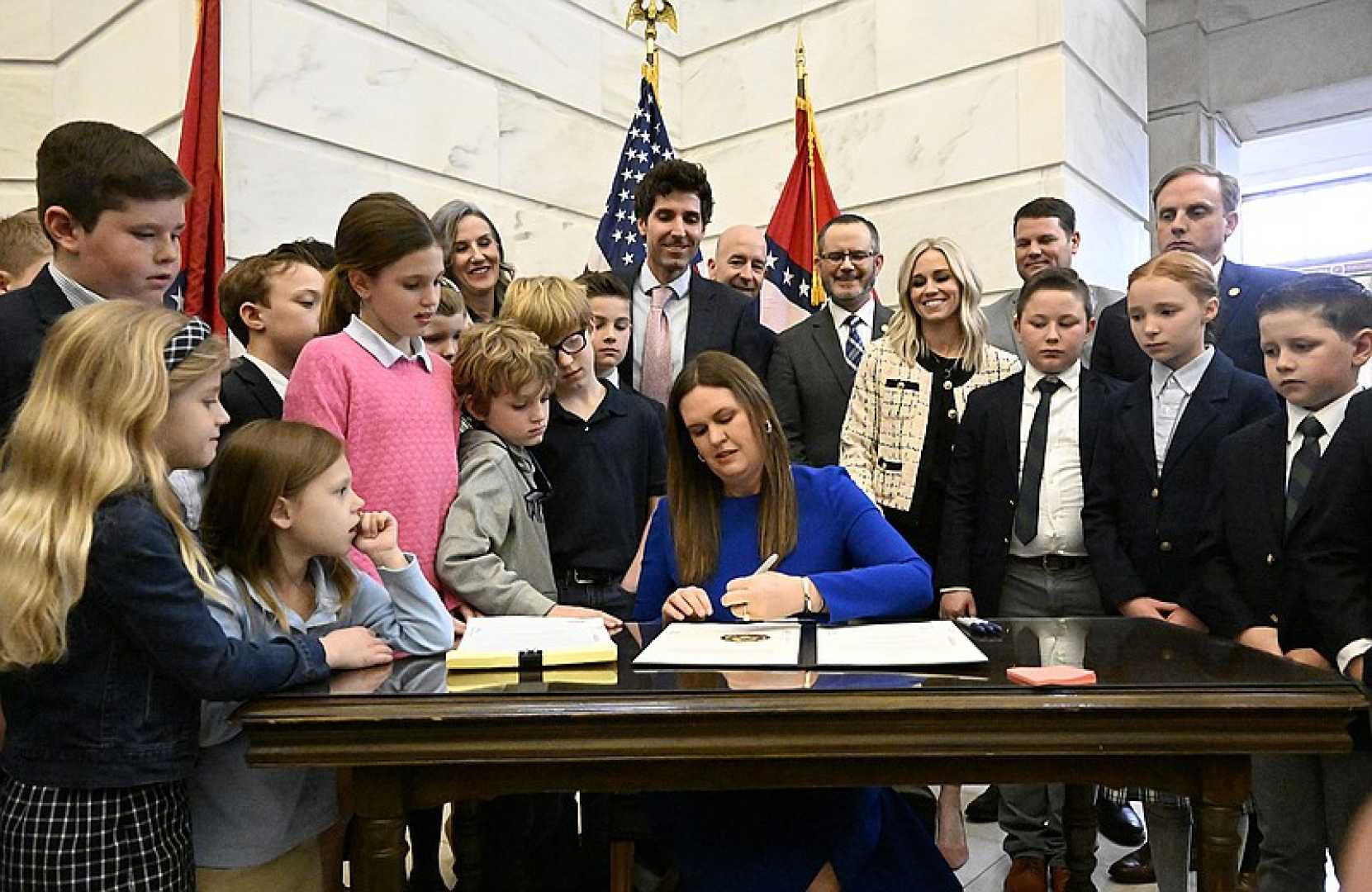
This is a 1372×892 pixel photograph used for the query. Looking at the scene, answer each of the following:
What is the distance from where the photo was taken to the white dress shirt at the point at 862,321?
12.2 feet

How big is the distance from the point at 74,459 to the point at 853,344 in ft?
8.69

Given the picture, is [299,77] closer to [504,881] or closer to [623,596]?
[623,596]

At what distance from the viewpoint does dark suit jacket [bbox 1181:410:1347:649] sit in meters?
2.30

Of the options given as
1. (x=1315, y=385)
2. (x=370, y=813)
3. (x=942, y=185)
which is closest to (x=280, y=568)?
(x=370, y=813)

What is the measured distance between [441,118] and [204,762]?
4.15 metres

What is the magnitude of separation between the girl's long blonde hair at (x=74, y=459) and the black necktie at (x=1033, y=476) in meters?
2.18

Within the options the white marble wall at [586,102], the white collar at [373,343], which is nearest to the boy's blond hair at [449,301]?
the white collar at [373,343]

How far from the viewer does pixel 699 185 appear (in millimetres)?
3674

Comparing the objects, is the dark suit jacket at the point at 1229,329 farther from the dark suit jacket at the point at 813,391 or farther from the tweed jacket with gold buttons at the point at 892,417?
the dark suit jacket at the point at 813,391

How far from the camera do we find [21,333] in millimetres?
1966

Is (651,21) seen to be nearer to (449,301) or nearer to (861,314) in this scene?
(861,314)

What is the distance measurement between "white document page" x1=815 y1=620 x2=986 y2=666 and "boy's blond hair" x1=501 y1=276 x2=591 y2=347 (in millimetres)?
1176

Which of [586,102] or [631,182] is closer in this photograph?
[631,182]

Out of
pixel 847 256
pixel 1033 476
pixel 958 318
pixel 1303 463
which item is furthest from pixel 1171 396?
pixel 847 256
